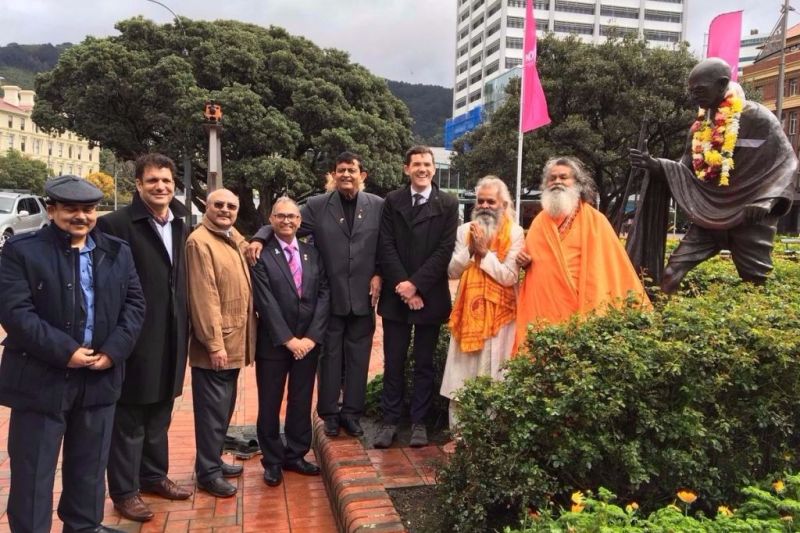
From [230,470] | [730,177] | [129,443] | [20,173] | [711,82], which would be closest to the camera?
[129,443]

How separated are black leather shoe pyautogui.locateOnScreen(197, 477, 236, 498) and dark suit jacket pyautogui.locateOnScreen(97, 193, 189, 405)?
1.92 feet

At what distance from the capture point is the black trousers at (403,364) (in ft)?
12.7

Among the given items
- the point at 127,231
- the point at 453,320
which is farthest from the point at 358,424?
the point at 127,231

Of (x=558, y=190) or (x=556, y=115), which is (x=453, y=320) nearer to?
(x=558, y=190)

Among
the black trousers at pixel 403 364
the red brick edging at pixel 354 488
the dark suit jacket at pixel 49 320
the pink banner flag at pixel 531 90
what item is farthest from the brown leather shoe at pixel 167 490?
the pink banner flag at pixel 531 90

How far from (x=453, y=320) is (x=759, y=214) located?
2.07 m

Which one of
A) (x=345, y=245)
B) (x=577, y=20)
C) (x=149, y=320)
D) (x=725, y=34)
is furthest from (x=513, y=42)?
(x=149, y=320)

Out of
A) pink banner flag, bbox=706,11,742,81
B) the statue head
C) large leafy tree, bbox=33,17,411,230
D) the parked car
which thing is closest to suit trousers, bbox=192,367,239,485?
the statue head

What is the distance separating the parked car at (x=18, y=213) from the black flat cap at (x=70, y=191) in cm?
1496

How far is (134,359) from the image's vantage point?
10.1 ft

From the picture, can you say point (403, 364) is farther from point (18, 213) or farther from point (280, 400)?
point (18, 213)

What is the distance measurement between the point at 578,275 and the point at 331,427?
5.74 ft

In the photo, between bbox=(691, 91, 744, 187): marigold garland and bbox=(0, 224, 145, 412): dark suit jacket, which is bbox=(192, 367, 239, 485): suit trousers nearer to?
bbox=(0, 224, 145, 412): dark suit jacket

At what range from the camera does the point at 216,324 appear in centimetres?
322
